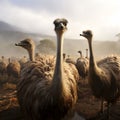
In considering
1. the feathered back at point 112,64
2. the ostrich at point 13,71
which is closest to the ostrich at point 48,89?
the feathered back at point 112,64

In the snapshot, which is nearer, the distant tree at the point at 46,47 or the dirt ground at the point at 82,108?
the dirt ground at the point at 82,108

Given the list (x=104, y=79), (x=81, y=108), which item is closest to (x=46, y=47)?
(x=81, y=108)

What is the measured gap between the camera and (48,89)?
20.3 ft

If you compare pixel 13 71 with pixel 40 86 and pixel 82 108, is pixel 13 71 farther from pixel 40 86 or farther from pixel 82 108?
pixel 40 86

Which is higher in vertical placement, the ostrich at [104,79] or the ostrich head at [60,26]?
the ostrich head at [60,26]

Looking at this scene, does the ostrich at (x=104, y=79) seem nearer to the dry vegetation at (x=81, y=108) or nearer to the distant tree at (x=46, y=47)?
the dry vegetation at (x=81, y=108)

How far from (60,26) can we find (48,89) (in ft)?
4.40

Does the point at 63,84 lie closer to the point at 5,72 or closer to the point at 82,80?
the point at 82,80

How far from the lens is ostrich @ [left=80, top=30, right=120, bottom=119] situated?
9.07m

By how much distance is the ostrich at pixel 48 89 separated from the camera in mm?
5910

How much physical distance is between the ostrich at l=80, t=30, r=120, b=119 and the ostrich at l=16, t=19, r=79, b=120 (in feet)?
5.97

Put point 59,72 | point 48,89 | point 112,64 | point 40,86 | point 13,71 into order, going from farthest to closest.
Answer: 1. point 13,71
2. point 112,64
3. point 40,86
4. point 48,89
5. point 59,72

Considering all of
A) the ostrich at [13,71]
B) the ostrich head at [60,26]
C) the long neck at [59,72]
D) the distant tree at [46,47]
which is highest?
the distant tree at [46,47]

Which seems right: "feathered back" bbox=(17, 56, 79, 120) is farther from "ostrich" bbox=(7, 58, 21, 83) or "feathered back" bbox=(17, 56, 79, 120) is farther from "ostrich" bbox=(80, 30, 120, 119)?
"ostrich" bbox=(7, 58, 21, 83)
